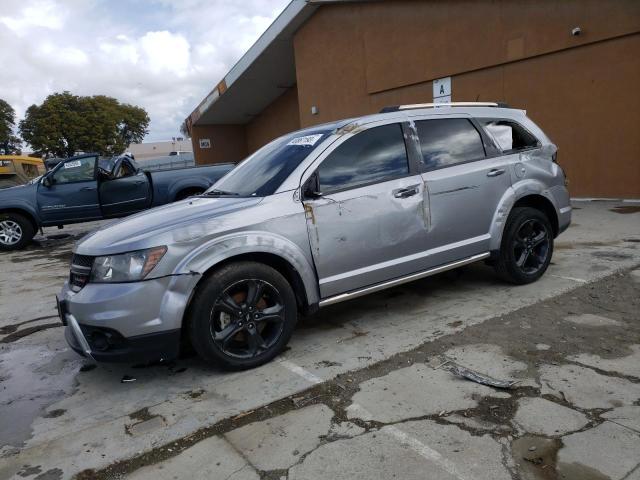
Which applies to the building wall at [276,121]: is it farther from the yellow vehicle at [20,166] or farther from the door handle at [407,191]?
the door handle at [407,191]

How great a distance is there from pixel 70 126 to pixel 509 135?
5476 cm

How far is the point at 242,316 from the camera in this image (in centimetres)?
355

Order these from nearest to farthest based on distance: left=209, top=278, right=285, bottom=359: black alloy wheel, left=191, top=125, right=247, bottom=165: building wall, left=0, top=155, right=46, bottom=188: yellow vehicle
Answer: left=209, top=278, right=285, bottom=359: black alloy wheel
left=0, top=155, right=46, bottom=188: yellow vehicle
left=191, top=125, right=247, bottom=165: building wall

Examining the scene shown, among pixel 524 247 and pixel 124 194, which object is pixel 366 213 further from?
pixel 124 194

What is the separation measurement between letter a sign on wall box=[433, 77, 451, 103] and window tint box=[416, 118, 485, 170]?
770cm

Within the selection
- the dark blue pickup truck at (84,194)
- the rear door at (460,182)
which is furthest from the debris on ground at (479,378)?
the dark blue pickup truck at (84,194)

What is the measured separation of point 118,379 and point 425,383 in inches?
86.3

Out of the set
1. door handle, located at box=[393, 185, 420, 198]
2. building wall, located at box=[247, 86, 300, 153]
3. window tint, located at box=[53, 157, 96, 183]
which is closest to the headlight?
door handle, located at box=[393, 185, 420, 198]

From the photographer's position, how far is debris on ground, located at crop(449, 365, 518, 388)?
10.4 ft

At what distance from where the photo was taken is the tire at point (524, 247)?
4906mm

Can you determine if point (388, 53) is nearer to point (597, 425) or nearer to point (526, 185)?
point (526, 185)

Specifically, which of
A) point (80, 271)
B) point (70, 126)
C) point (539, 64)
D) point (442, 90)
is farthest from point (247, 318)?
point (70, 126)

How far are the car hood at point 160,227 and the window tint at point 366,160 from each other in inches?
25.2

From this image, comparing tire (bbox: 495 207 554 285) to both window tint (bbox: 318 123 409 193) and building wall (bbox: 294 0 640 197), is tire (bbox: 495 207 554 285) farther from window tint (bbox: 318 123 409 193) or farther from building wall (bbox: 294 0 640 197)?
building wall (bbox: 294 0 640 197)
